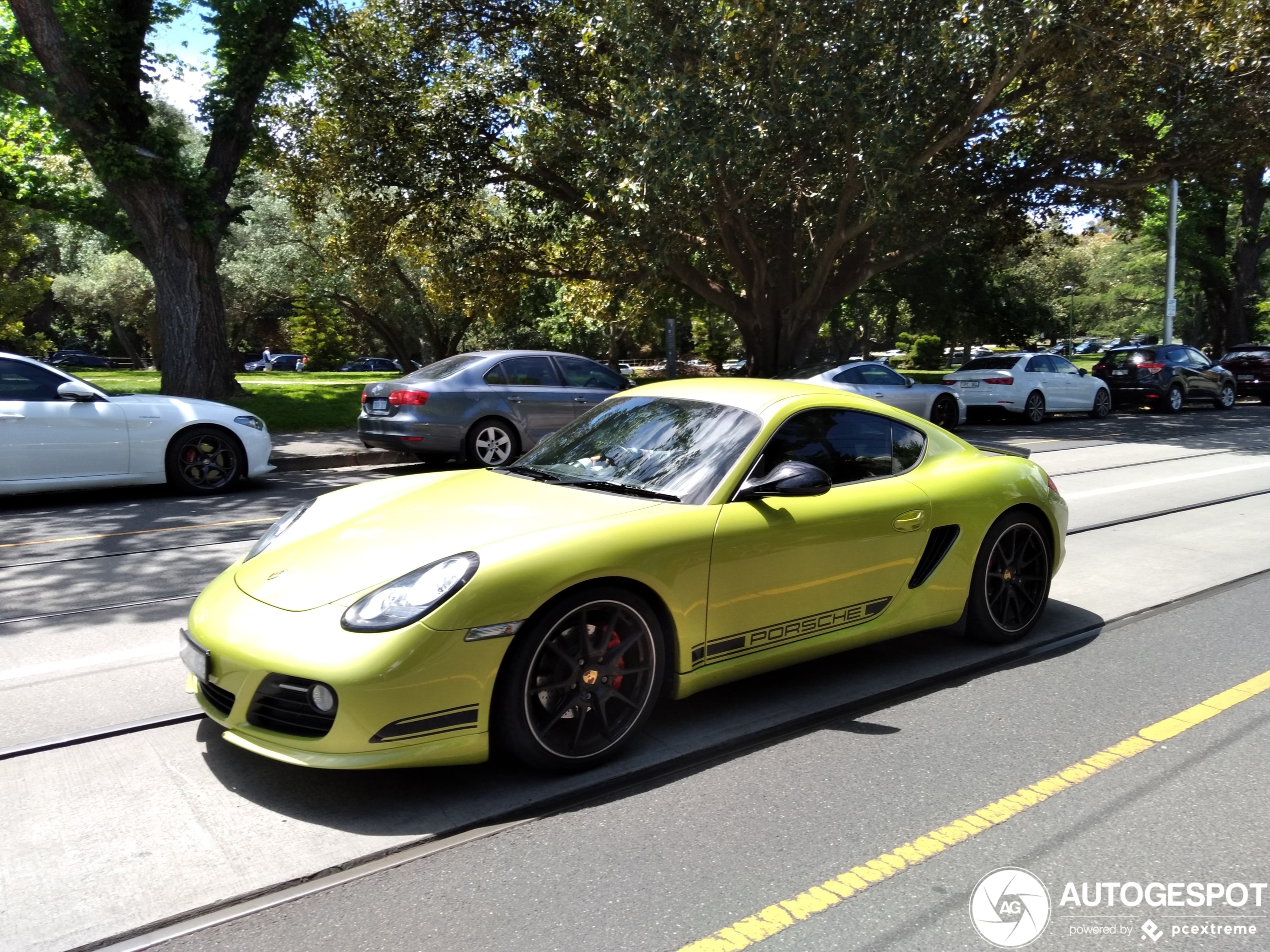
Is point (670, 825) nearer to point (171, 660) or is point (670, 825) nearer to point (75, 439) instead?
point (171, 660)

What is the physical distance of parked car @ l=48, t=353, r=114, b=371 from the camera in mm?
48781

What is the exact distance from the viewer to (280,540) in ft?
14.2

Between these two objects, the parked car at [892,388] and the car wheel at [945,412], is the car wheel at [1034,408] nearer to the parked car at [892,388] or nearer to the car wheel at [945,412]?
the parked car at [892,388]

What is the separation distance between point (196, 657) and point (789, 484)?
2383 mm

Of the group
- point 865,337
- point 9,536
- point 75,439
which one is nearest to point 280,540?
point 9,536

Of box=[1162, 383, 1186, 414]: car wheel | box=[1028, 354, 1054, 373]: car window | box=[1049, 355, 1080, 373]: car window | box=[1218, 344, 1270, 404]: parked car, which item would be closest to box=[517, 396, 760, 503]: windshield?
box=[1028, 354, 1054, 373]: car window

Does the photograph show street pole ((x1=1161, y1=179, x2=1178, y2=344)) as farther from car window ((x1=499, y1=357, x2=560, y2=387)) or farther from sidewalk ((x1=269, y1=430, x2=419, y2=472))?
sidewalk ((x1=269, y1=430, x2=419, y2=472))

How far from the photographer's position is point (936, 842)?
10.7 ft

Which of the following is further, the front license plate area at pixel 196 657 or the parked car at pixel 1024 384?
the parked car at pixel 1024 384

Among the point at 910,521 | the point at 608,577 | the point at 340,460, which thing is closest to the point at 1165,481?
the point at 910,521

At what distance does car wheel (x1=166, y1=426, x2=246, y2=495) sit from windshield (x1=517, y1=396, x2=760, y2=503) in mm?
6400

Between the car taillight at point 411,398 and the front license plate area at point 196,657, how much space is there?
8.61 m

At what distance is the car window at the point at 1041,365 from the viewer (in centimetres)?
2052

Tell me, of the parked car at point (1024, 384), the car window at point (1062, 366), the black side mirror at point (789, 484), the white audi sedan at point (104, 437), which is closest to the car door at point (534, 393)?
the white audi sedan at point (104, 437)
